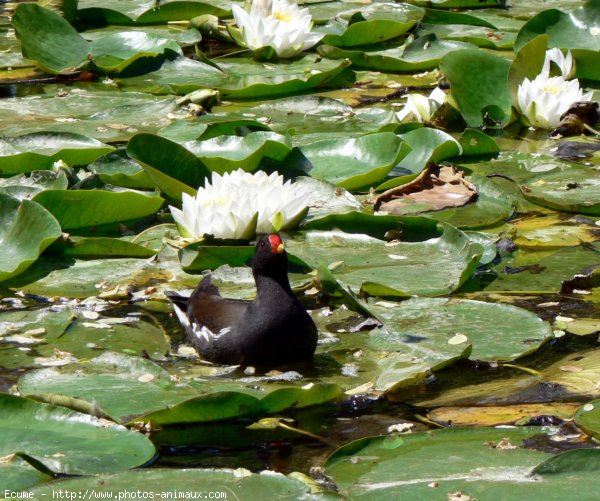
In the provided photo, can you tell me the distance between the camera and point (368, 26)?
6203mm

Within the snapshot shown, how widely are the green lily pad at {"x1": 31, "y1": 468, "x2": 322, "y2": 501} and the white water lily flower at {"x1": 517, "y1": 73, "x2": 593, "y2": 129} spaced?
9.84ft

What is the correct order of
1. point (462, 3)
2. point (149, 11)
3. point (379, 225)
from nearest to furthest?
point (379, 225), point (149, 11), point (462, 3)

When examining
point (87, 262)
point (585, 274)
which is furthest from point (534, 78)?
point (87, 262)

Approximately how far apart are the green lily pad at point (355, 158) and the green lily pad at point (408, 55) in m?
1.47

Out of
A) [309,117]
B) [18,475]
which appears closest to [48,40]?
[309,117]

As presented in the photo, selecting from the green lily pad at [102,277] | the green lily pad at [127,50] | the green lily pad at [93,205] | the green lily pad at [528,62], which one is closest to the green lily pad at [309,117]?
the green lily pad at [528,62]

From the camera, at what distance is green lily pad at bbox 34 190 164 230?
3.94 m

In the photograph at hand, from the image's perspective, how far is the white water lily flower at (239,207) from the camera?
12.4ft

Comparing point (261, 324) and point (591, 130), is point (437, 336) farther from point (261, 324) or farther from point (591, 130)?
point (591, 130)

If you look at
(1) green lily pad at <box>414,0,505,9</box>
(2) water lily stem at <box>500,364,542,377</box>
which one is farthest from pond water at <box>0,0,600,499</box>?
(1) green lily pad at <box>414,0,505,9</box>

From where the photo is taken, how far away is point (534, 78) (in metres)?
5.04

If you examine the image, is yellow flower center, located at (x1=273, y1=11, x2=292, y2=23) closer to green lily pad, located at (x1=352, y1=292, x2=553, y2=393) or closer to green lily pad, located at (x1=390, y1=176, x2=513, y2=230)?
green lily pad, located at (x1=390, y1=176, x2=513, y2=230)

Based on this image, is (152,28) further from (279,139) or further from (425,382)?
(425,382)

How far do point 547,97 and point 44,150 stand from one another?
6.75ft
